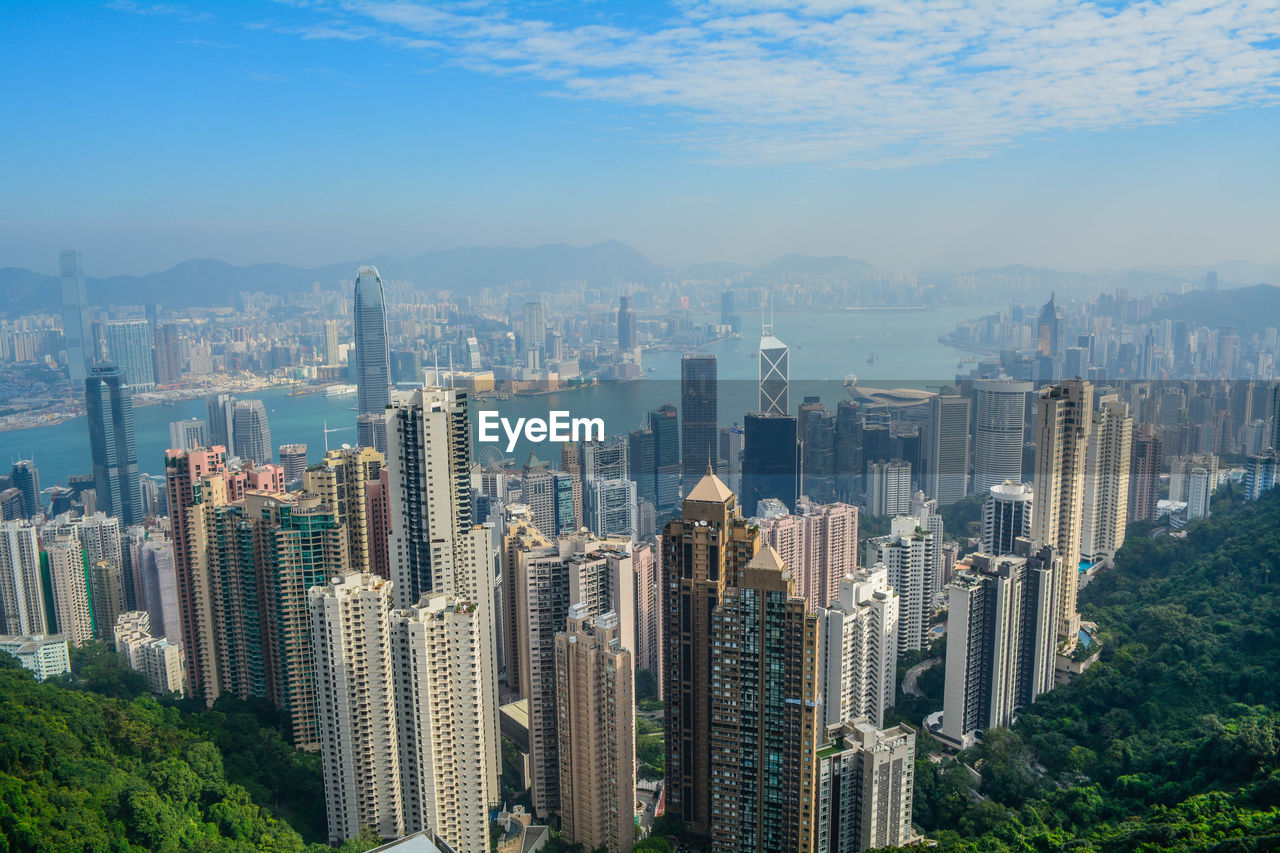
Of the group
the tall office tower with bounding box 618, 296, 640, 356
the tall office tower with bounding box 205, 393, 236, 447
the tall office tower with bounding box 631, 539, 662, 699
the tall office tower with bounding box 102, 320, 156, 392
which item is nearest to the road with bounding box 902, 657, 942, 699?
the tall office tower with bounding box 631, 539, 662, 699

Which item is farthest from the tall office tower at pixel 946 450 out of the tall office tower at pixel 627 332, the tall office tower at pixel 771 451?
the tall office tower at pixel 627 332

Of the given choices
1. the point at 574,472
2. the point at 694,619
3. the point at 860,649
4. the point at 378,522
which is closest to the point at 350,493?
the point at 378,522

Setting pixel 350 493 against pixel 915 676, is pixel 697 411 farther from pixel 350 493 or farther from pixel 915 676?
pixel 350 493

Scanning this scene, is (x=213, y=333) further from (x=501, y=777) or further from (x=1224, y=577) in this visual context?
(x=1224, y=577)

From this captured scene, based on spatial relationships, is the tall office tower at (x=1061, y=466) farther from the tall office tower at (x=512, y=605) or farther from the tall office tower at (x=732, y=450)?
the tall office tower at (x=512, y=605)

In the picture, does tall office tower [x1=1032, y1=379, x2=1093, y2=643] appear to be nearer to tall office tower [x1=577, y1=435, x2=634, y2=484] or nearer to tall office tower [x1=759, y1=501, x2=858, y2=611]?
tall office tower [x1=759, y1=501, x2=858, y2=611]

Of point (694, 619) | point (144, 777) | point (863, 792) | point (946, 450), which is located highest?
point (694, 619)
